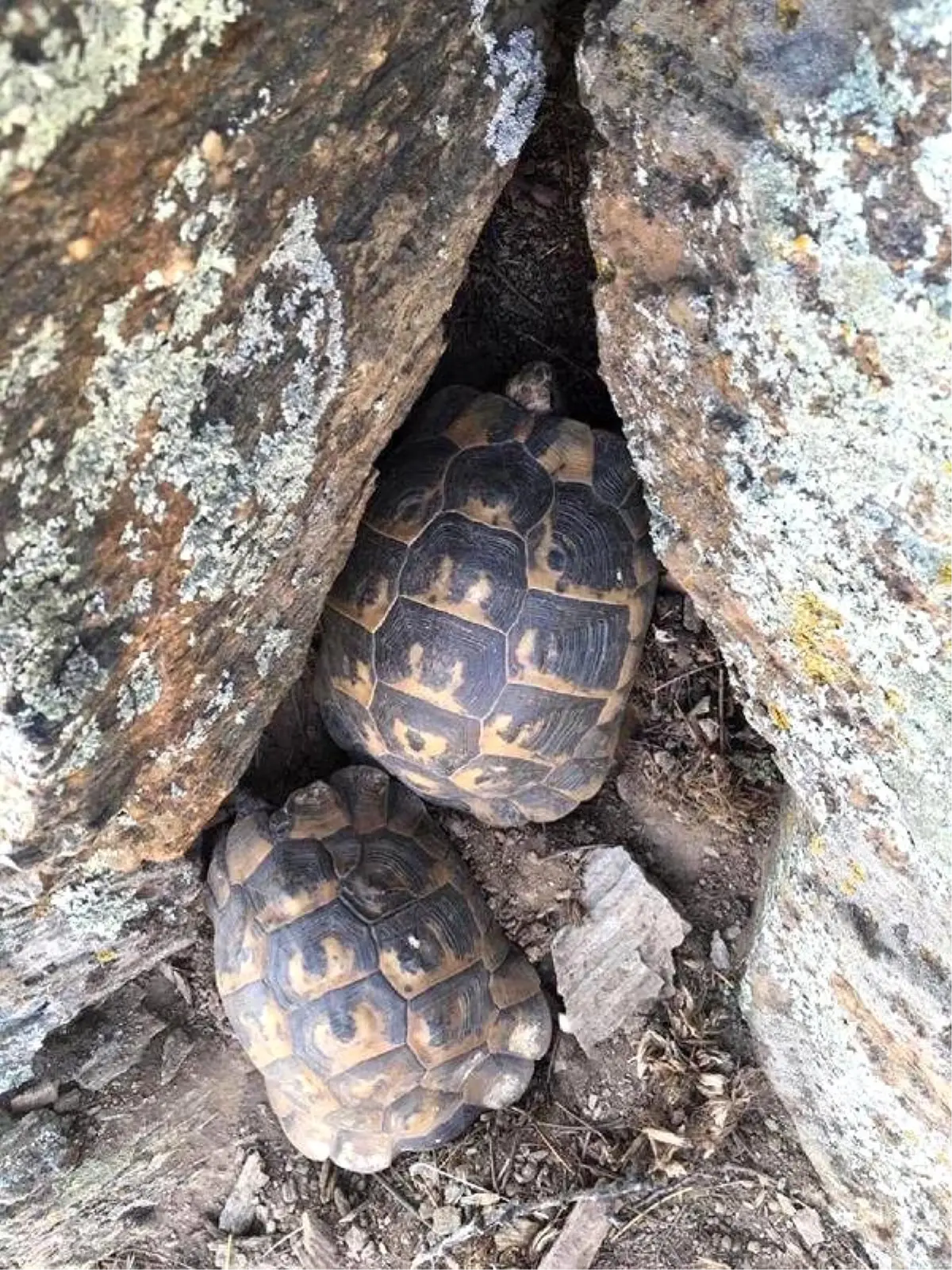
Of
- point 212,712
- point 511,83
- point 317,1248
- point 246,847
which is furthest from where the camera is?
point 317,1248

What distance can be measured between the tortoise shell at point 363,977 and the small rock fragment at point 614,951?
0.11 metres

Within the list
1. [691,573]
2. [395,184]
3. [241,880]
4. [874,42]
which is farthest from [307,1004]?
[874,42]

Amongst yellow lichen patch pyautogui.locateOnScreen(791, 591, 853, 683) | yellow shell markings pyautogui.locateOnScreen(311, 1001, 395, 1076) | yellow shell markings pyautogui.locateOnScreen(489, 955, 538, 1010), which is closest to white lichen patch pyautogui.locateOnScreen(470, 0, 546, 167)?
yellow lichen patch pyautogui.locateOnScreen(791, 591, 853, 683)

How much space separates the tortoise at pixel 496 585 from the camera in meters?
2.06

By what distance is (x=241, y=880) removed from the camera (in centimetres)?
225

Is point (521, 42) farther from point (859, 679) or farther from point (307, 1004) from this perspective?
point (307, 1004)

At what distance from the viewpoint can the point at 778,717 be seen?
1.73 metres

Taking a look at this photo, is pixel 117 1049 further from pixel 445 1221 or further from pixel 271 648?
pixel 271 648

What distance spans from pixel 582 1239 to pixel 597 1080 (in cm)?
31

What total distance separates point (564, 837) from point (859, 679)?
Result: 1186 mm

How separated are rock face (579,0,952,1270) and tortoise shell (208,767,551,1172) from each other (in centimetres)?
69

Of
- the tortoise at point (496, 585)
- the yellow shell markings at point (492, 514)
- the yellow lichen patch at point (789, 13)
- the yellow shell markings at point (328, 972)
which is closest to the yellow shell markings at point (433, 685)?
the tortoise at point (496, 585)

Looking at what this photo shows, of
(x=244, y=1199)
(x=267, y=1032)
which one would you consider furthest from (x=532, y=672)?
(x=244, y=1199)

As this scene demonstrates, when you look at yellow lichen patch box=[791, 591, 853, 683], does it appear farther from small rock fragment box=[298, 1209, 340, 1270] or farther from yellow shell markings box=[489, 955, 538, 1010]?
small rock fragment box=[298, 1209, 340, 1270]
